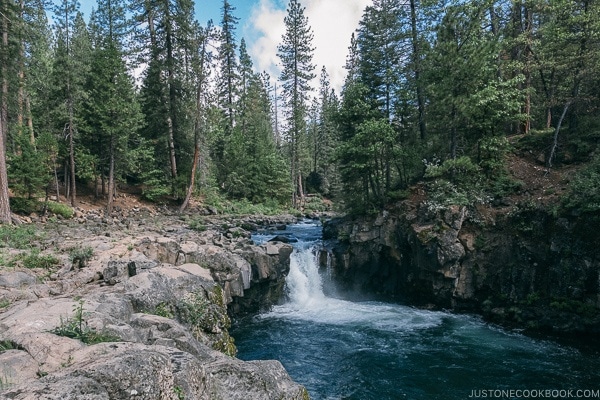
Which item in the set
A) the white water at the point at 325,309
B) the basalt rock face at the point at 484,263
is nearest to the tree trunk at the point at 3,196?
the white water at the point at 325,309

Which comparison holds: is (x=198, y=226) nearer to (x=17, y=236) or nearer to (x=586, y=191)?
(x=17, y=236)

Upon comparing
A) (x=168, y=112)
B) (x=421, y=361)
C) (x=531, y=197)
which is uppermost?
(x=168, y=112)

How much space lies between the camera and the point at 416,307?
15.2 metres

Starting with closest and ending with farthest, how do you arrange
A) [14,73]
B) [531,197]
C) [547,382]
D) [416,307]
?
1. [547,382]
2. [531,197]
3. [416,307]
4. [14,73]

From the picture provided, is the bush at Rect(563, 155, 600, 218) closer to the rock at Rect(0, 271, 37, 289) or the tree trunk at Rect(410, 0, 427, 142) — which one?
the tree trunk at Rect(410, 0, 427, 142)

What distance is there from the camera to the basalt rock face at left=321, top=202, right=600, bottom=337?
11.6 m

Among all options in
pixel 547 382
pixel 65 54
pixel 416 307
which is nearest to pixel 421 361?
pixel 547 382

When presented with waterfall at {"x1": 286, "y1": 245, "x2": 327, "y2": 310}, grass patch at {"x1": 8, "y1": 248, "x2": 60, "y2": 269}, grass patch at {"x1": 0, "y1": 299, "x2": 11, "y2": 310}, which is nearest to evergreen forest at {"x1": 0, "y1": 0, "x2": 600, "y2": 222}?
waterfall at {"x1": 286, "y1": 245, "x2": 327, "y2": 310}

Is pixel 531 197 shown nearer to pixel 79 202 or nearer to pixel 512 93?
pixel 512 93

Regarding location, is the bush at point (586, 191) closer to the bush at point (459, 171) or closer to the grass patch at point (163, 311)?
the bush at point (459, 171)

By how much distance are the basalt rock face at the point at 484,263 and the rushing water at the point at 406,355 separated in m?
0.94

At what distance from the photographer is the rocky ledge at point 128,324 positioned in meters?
3.45

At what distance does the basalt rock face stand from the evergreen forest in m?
1.12

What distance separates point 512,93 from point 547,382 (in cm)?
1048
